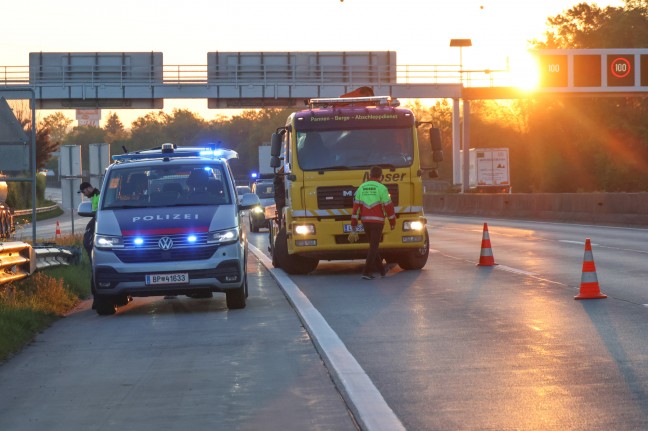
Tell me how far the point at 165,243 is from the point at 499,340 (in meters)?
5.09

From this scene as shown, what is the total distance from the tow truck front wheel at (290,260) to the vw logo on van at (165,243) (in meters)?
Answer: 7.20

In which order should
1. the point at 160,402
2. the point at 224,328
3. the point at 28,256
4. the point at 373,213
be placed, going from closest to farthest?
the point at 160,402, the point at 224,328, the point at 28,256, the point at 373,213

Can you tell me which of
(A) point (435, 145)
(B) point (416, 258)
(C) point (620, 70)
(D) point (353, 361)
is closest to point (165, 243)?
(D) point (353, 361)

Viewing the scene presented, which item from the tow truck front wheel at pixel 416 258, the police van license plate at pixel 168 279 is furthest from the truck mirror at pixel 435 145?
the police van license plate at pixel 168 279

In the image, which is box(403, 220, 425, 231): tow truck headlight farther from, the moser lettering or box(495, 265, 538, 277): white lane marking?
the moser lettering

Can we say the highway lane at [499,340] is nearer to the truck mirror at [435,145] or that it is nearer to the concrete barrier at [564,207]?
the truck mirror at [435,145]

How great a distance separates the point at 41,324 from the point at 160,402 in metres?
5.78

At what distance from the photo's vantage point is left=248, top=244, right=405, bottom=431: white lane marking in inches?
321

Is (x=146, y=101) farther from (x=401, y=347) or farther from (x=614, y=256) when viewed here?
(x=401, y=347)

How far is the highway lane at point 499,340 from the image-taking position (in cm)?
850

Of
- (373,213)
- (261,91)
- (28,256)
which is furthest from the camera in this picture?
(261,91)

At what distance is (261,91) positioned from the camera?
216ft

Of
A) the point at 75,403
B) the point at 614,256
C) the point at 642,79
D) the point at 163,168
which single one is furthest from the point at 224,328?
the point at 642,79

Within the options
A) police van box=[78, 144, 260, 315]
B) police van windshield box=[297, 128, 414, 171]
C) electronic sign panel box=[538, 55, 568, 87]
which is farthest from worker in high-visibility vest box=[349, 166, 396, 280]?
electronic sign panel box=[538, 55, 568, 87]
